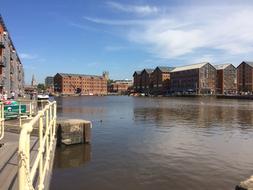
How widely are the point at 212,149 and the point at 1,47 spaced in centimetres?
4720

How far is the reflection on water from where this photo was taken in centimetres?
1734

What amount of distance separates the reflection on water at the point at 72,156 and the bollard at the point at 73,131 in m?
0.38

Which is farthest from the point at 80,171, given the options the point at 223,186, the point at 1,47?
the point at 1,47

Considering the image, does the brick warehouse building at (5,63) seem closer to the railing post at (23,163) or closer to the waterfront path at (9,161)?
the waterfront path at (9,161)

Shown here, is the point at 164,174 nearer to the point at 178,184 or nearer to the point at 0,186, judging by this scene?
the point at 178,184

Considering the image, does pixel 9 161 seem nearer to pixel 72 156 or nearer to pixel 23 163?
A: pixel 23 163

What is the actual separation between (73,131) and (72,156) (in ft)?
7.47

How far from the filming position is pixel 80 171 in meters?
16.0

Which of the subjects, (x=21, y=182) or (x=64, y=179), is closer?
(x=21, y=182)

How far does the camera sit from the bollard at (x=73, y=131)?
19.9m

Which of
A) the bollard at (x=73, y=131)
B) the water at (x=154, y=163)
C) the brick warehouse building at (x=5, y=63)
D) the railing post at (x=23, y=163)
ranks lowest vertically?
the water at (x=154, y=163)

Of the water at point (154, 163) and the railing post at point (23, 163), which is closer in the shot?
the railing post at point (23, 163)

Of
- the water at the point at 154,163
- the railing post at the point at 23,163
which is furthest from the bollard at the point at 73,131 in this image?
the railing post at the point at 23,163

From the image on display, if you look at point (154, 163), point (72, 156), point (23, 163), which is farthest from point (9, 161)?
point (154, 163)
